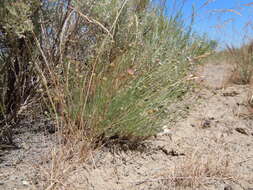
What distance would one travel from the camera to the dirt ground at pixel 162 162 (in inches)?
48.4

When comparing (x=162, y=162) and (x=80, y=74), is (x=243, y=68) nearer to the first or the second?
(x=162, y=162)

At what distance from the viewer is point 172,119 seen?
70.7 inches

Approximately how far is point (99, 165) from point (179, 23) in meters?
1.95

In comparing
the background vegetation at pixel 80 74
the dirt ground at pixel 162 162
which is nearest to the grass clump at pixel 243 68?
the dirt ground at pixel 162 162

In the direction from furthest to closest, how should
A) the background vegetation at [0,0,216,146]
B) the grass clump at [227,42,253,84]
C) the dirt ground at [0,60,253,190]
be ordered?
the grass clump at [227,42,253,84]
the background vegetation at [0,0,216,146]
the dirt ground at [0,60,253,190]

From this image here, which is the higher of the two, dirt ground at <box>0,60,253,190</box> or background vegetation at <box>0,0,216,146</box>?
background vegetation at <box>0,0,216,146</box>

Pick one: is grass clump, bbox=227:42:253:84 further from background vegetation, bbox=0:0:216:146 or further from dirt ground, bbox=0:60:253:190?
background vegetation, bbox=0:0:216:146

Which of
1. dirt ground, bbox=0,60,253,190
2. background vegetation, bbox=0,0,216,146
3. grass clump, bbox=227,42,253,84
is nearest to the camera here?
dirt ground, bbox=0,60,253,190

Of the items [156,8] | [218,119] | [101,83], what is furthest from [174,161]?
[156,8]

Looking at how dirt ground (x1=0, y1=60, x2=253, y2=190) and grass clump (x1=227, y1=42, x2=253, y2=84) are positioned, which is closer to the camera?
dirt ground (x1=0, y1=60, x2=253, y2=190)

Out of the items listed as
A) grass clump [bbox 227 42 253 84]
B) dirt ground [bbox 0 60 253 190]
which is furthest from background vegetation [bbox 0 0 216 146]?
grass clump [bbox 227 42 253 84]

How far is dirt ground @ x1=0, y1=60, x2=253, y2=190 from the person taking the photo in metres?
1.23

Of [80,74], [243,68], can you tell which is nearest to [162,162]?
[80,74]

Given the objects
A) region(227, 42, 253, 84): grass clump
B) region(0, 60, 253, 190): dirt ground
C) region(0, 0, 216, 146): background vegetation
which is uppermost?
region(227, 42, 253, 84): grass clump
